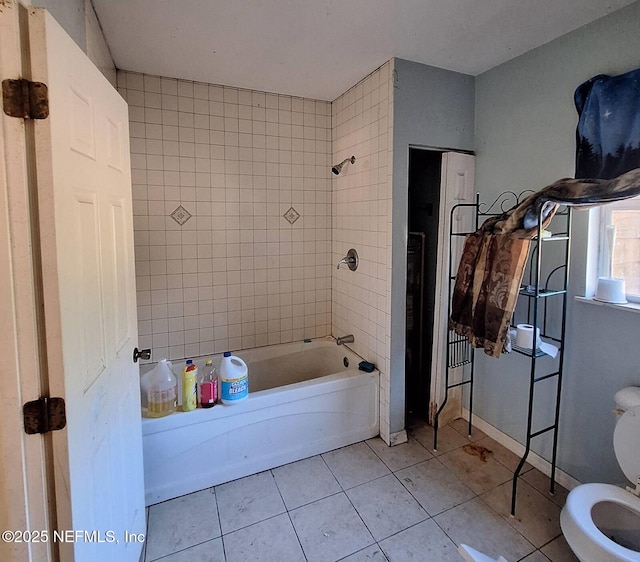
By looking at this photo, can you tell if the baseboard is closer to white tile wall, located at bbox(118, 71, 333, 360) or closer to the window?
the window

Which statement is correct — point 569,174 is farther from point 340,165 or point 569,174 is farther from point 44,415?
point 44,415

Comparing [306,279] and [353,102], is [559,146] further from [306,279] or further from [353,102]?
[306,279]

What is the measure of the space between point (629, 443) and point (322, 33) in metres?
2.40

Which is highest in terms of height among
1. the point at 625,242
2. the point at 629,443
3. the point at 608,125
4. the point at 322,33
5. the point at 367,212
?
the point at 322,33

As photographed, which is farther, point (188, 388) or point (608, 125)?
point (188, 388)

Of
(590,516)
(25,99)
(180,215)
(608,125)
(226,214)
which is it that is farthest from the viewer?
(226,214)

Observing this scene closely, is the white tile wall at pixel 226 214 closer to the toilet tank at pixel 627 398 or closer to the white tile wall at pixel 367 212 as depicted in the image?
the white tile wall at pixel 367 212

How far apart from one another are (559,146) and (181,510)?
9.27 ft

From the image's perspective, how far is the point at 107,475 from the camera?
1.20 m

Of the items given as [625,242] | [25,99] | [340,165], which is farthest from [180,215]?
[625,242]

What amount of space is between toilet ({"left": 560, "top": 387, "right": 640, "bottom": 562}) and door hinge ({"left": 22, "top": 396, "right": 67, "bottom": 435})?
177cm

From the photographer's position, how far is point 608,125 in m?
1.70

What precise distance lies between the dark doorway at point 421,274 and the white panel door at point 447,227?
0.45ft

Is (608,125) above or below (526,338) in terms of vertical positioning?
above
